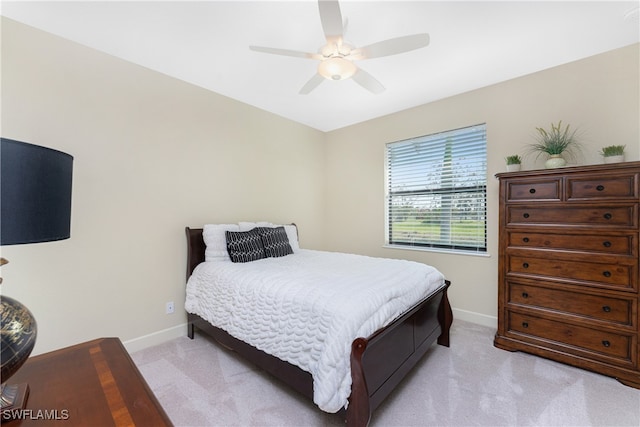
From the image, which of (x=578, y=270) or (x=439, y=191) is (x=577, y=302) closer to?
(x=578, y=270)

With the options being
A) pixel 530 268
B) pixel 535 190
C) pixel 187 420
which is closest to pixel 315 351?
pixel 187 420

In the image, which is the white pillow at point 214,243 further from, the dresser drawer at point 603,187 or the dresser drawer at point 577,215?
the dresser drawer at point 603,187

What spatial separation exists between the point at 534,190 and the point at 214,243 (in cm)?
293

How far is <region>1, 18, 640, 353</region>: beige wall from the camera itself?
1.99 m

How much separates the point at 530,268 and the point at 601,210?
65 cm

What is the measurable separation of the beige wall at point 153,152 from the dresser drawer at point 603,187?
0.52m

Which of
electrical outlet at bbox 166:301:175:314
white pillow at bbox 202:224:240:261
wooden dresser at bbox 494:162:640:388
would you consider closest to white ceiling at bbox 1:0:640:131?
wooden dresser at bbox 494:162:640:388

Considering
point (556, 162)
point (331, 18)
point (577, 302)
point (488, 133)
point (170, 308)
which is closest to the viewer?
point (331, 18)

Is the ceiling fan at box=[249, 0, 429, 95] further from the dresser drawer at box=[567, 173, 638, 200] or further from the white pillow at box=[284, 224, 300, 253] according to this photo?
the white pillow at box=[284, 224, 300, 253]

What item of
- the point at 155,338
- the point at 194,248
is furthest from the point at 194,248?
the point at 155,338

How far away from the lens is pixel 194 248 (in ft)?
8.81

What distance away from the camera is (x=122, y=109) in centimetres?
236

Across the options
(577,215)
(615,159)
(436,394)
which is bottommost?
(436,394)

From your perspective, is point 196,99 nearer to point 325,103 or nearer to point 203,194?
point 203,194
